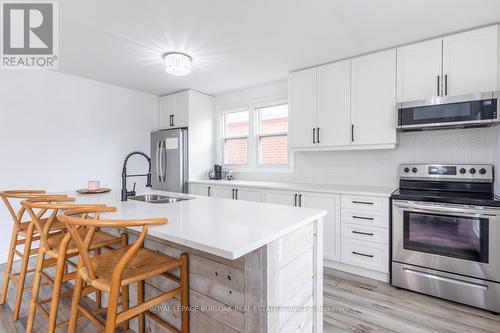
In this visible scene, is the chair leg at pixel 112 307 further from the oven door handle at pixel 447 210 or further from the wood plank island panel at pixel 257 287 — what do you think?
the oven door handle at pixel 447 210

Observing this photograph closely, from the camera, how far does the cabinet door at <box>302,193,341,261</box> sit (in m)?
2.80

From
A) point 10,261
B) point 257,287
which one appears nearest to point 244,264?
point 257,287

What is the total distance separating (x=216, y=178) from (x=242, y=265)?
3.26 meters

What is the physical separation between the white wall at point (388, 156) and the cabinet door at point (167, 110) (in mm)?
1464

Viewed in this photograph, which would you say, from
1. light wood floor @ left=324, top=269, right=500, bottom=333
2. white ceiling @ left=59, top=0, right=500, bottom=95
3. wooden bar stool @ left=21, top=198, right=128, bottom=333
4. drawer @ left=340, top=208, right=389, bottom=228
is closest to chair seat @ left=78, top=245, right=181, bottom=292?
wooden bar stool @ left=21, top=198, right=128, bottom=333

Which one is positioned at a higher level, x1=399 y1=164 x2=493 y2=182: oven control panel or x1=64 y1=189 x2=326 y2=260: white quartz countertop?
x1=399 y1=164 x2=493 y2=182: oven control panel

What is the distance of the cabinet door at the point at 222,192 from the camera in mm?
3658

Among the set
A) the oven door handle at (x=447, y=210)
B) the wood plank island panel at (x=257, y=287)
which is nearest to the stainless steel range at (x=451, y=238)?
the oven door handle at (x=447, y=210)

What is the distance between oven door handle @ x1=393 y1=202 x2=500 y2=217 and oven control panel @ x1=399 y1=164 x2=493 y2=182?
1.79 feet

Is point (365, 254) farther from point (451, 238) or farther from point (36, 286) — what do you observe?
point (36, 286)

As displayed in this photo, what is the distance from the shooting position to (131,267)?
4.42 feet

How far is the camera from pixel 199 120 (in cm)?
441

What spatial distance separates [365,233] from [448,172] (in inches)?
40.9
